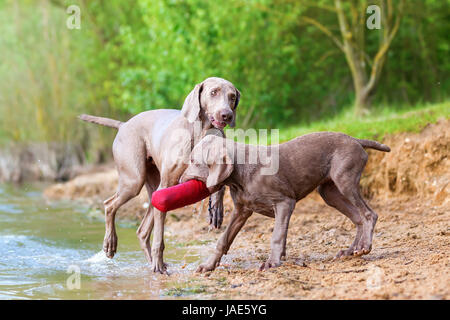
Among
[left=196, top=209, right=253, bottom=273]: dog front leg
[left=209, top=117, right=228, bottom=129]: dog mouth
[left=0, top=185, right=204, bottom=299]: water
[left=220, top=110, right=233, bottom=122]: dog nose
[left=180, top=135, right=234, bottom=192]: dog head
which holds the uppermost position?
[left=220, top=110, right=233, bottom=122]: dog nose

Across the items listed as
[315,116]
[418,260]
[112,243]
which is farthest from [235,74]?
[418,260]

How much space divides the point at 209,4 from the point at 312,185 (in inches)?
429

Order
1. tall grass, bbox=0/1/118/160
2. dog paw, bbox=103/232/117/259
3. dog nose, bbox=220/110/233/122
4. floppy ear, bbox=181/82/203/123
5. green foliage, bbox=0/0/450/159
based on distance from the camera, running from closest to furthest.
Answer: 1. dog nose, bbox=220/110/233/122
2. floppy ear, bbox=181/82/203/123
3. dog paw, bbox=103/232/117/259
4. green foliage, bbox=0/0/450/159
5. tall grass, bbox=0/1/118/160

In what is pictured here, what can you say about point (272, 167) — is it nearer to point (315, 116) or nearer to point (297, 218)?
point (297, 218)

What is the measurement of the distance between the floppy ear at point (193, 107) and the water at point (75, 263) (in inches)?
68.7

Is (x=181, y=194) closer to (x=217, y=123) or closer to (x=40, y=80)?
(x=217, y=123)

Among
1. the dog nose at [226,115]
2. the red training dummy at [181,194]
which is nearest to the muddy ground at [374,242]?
the red training dummy at [181,194]

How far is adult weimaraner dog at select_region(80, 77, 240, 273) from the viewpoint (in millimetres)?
6832

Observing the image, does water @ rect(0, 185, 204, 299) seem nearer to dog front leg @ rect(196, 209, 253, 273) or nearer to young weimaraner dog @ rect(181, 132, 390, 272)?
dog front leg @ rect(196, 209, 253, 273)

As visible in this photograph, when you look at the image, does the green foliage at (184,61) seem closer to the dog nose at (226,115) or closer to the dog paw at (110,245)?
the dog paw at (110,245)

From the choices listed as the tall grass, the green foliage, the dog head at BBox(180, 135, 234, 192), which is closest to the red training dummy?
the dog head at BBox(180, 135, 234, 192)

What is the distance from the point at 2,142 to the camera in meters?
20.5

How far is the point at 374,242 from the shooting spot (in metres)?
7.76
